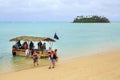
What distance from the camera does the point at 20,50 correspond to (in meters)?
26.9

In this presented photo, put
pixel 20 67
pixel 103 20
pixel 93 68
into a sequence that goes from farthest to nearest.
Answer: pixel 103 20
pixel 20 67
pixel 93 68

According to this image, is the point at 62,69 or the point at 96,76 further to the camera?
the point at 62,69

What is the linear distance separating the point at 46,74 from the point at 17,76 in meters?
Result: 1.64

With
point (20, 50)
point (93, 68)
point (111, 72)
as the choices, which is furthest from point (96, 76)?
point (20, 50)

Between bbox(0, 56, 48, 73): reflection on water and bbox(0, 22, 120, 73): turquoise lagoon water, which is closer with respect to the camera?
bbox(0, 56, 48, 73): reflection on water

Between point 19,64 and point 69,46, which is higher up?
point 19,64

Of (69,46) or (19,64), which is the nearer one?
(19,64)

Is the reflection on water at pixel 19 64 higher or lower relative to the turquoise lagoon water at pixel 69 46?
higher

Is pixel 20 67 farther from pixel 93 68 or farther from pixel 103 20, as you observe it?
pixel 103 20

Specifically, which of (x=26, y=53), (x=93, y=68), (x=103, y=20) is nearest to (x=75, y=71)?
(x=93, y=68)

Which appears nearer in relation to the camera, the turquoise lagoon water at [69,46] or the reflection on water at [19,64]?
the reflection on water at [19,64]

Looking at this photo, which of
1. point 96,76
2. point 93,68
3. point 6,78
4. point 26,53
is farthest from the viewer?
point 26,53

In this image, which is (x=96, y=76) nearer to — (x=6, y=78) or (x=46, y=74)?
(x=46, y=74)

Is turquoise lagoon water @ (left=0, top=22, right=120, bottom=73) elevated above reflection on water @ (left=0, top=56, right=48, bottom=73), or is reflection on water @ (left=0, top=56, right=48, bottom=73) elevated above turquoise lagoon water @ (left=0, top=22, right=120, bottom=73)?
reflection on water @ (left=0, top=56, right=48, bottom=73)
